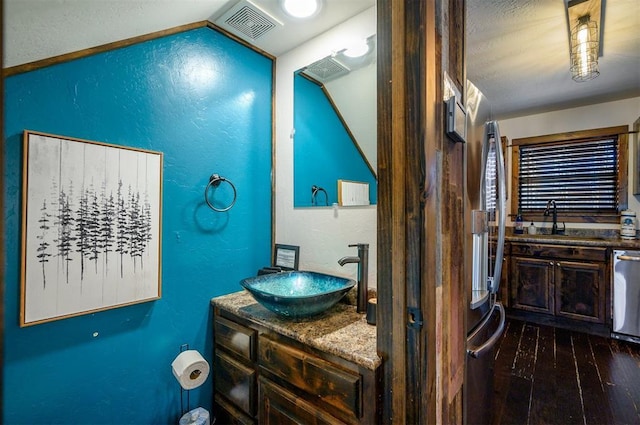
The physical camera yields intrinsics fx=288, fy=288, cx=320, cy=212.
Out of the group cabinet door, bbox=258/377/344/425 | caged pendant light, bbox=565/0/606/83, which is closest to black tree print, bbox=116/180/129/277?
cabinet door, bbox=258/377/344/425

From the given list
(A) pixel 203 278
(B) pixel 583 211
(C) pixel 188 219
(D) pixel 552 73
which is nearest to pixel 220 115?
(C) pixel 188 219

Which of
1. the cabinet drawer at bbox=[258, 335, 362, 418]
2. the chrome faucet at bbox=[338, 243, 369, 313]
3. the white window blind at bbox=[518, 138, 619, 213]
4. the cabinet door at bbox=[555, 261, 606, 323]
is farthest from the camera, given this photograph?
the white window blind at bbox=[518, 138, 619, 213]

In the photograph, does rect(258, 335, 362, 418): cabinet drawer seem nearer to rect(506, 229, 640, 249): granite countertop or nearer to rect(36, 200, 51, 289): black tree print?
rect(36, 200, 51, 289): black tree print

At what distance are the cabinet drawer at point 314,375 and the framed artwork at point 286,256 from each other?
0.57 meters

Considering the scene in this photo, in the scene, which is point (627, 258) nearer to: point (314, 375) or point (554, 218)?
point (554, 218)

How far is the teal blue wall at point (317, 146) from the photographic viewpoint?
5.52ft

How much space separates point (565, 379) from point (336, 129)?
244 centimetres

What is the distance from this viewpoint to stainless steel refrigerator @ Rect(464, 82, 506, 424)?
4.17 ft

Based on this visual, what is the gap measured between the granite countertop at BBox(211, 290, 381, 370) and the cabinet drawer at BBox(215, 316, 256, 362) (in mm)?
70

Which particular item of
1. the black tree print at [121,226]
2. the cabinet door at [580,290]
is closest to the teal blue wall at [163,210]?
the black tree print at [121,226]

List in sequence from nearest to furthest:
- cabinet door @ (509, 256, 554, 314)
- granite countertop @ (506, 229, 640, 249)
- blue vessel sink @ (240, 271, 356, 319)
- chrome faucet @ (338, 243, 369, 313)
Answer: blue vessel sink @ (240, 271, 356, 319) → chrome faucet @ (338, 243, 369, 313) → granite countertop @ (506, 229, 640, 249) → cabinet door @ (509, 256, 554, 314)

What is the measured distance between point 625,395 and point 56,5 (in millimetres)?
3619

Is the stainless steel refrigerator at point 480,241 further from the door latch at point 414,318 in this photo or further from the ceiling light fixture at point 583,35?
the ceiling light fixture at point 583,35

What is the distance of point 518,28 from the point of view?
187cm
